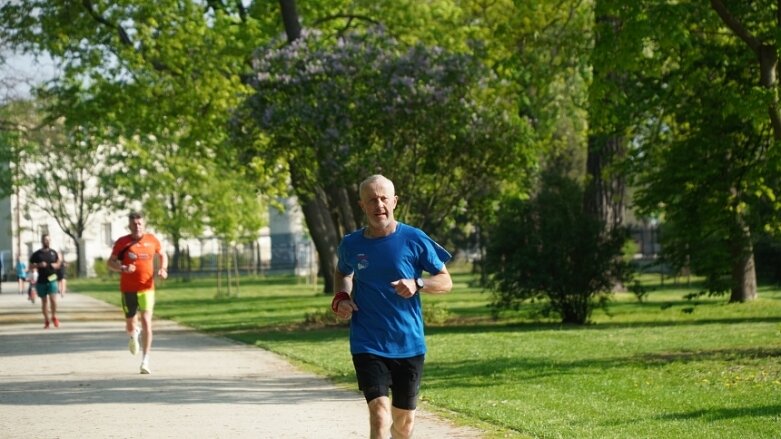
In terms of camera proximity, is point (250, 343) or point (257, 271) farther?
point (257, 271)

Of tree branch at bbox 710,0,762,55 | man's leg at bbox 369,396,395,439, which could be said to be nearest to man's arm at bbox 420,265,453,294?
man's leg at bbox 369,396,395,439

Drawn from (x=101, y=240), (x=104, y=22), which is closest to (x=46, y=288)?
(x=104, y=22)

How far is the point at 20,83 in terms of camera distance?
36.0 metres

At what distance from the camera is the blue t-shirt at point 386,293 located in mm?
7785

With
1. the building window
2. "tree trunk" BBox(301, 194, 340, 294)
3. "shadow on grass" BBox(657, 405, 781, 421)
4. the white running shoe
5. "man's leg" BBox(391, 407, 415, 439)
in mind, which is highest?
the building window

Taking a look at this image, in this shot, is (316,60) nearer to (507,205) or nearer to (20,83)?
(507,205)

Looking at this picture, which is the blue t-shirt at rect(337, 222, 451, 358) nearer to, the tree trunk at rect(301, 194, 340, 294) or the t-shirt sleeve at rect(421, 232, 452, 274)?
the t-shirt sleeve at rect(421, 232, 452, 274)

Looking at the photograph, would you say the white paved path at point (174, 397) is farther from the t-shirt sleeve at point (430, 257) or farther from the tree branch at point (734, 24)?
the tree branch at point (734, 24)

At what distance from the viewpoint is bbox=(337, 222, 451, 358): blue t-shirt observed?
307 inches

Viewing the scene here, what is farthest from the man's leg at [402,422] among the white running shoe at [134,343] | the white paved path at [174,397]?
the white running shoe at [134,343]

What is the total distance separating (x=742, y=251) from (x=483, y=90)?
324 inches

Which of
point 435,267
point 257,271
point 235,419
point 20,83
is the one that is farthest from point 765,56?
point 257,271

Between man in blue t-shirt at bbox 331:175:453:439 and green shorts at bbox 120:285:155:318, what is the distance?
9.11 metres

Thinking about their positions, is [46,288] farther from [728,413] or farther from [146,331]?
[728,413]
